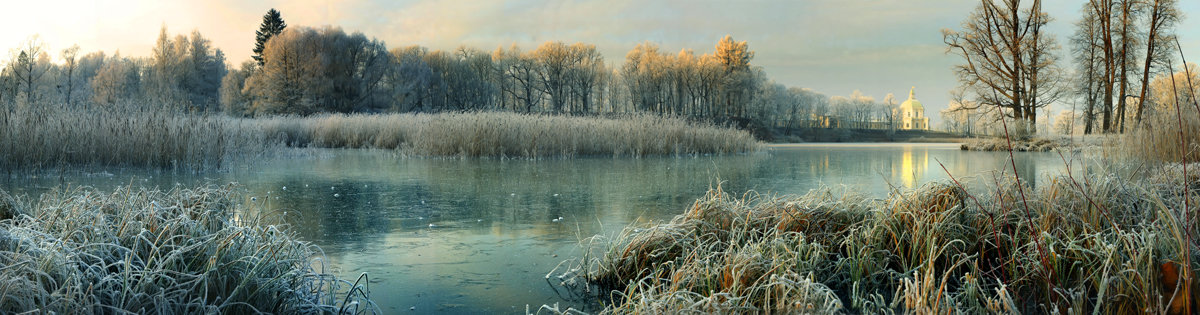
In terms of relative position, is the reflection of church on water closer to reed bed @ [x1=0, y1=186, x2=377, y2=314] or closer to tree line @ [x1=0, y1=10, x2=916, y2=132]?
reed bed @ [x1=0, y1=186, x2=377, y2=314]

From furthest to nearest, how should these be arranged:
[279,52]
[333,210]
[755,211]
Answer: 1. [279,52]
2. [333,210]
3. [755,211]

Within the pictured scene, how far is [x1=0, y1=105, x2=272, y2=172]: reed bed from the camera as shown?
7336 mm

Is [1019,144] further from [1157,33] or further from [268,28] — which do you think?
[268,28]

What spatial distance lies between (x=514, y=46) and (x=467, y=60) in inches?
139

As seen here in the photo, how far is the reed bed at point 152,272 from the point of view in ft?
6.18

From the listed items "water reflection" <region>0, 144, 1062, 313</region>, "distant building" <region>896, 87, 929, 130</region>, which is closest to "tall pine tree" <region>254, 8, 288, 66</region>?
"water reflection" <region>0, 144, 1062, 313</region>

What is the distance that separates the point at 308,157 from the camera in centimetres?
1251

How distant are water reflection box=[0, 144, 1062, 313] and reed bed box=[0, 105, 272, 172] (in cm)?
44

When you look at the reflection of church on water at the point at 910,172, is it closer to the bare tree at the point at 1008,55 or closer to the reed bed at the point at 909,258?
the reed bed at the point at 909,258

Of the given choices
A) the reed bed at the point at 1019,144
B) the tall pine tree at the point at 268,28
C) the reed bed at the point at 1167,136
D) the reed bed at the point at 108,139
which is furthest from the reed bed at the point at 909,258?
the tall pine tree at the point at 268,28

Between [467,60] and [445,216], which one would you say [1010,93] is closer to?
[445,216]

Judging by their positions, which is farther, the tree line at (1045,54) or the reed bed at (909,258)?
the tree line at (1045,54)

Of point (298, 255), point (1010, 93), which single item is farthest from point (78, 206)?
point (1010, 93)

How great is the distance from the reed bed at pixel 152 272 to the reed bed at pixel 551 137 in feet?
32.4
